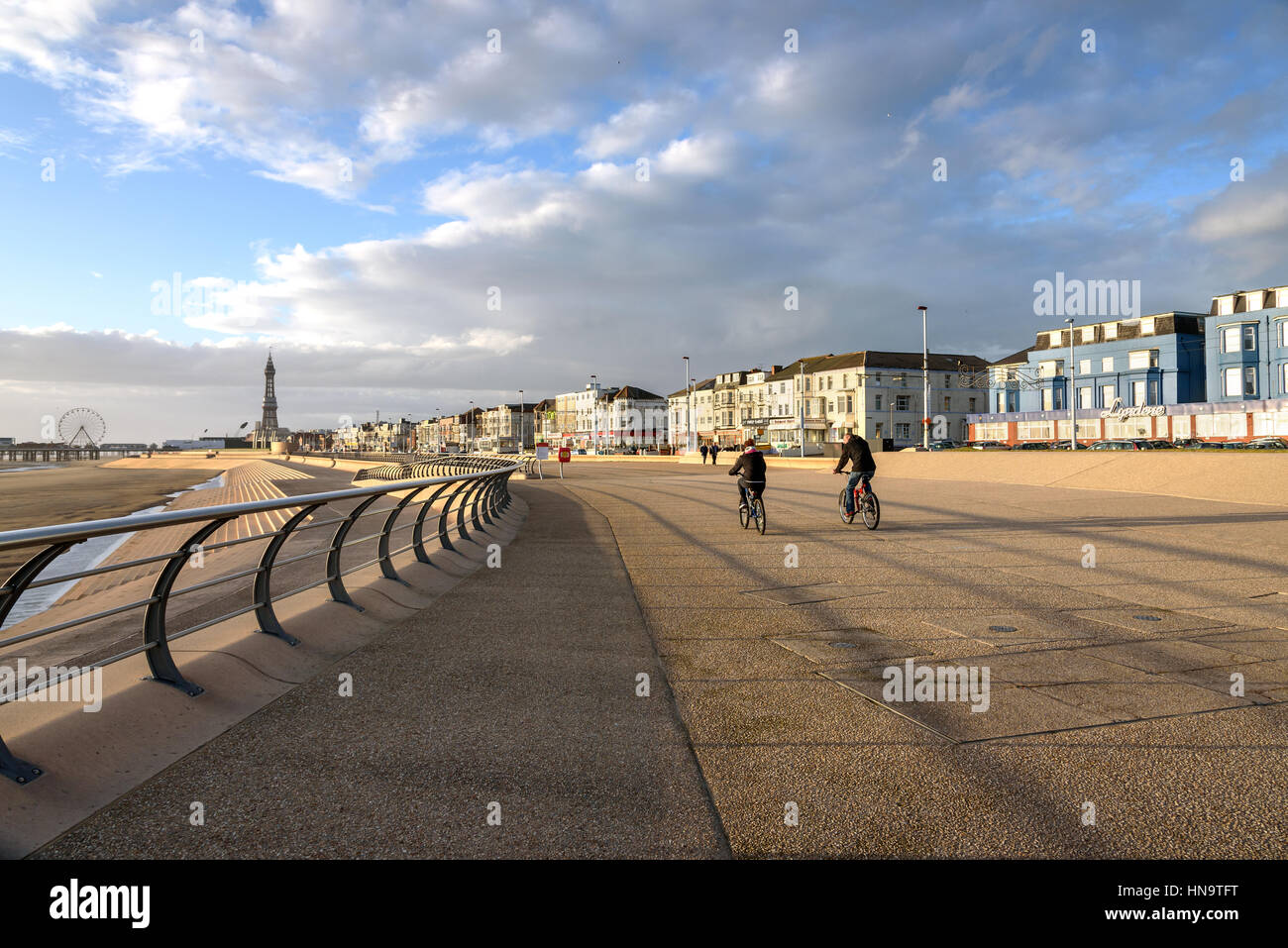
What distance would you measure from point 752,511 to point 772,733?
11.6 meters

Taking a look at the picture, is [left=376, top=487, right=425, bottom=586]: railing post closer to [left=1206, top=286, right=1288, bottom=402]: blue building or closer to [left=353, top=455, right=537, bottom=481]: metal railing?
[left=353, top=455, right=537, bottom=481]: metal railing

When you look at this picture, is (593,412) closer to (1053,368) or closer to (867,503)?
(1053,368)

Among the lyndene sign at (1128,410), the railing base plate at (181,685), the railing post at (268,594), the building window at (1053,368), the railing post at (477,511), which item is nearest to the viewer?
the railing base plate at (181,685)

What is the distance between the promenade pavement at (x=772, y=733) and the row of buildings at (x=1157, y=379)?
48.8m

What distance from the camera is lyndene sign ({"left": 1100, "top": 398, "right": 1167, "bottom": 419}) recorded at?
195 ft

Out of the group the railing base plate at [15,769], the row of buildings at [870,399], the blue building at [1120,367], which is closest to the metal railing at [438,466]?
the railing base plate at [15,769]

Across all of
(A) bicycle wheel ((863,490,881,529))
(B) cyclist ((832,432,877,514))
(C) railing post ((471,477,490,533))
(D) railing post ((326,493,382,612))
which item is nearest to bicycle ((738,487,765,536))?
(B) cyclist ((832,432,877,514))

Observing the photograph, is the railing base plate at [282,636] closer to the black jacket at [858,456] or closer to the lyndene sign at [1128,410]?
the black jacket at [858,456]

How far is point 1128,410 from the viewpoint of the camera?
61562 millimetres

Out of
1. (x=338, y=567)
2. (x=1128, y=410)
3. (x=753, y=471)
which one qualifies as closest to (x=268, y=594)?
(x=338, y=567)

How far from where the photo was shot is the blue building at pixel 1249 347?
183ft
